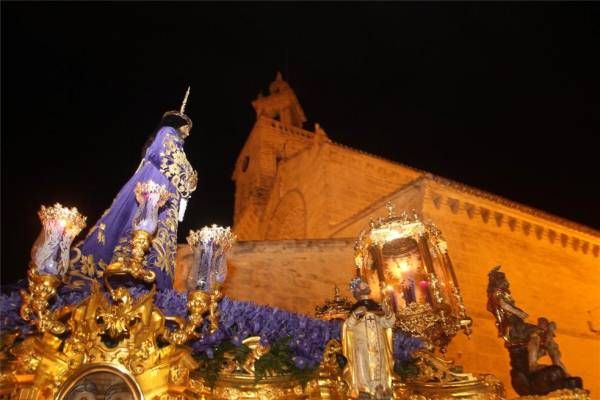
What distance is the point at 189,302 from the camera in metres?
5.37

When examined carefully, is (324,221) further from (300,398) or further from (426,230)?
(300,398)

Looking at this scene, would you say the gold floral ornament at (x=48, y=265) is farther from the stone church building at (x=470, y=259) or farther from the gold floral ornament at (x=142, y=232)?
the stone church building at (x=470, y=259)

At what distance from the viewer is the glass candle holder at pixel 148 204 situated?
6.11 meters

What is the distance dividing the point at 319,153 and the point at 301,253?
796 cm

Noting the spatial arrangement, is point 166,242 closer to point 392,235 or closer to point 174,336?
point 174,336

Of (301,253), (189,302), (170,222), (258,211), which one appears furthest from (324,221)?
(189,302)

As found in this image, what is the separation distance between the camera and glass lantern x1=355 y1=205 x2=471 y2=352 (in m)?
9.19

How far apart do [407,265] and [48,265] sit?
7.22 metres

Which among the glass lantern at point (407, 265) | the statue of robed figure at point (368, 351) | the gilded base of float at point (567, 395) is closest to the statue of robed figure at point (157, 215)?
the statue of robed figure at point (368, 351)

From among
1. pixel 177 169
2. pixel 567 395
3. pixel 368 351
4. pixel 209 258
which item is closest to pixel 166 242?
pixel 209 258

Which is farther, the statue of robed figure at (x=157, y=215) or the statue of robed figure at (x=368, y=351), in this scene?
the statue of robed figure at (x=157, y=215)

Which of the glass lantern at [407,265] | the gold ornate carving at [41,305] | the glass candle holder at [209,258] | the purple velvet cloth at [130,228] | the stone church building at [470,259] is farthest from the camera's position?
the stone church building at [470,259]

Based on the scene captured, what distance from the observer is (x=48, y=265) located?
523 centimetres

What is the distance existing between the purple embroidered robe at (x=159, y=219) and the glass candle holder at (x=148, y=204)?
38 cm
